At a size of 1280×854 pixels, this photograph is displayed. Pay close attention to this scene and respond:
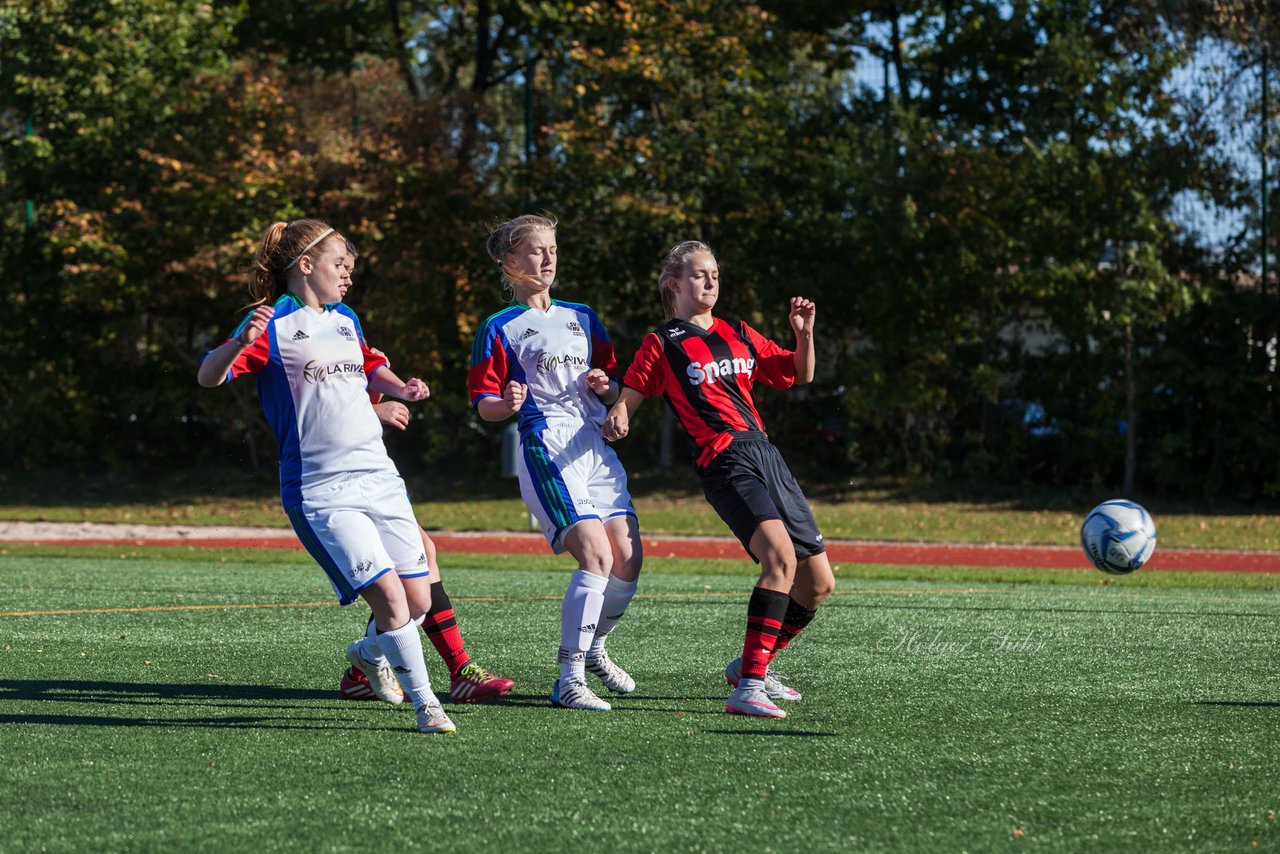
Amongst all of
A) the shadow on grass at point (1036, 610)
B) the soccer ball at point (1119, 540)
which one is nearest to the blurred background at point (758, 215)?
the shadow on grass at point (1036, 610)

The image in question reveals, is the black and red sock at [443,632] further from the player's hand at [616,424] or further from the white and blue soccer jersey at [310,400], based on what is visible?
the player's hand at [616,424]

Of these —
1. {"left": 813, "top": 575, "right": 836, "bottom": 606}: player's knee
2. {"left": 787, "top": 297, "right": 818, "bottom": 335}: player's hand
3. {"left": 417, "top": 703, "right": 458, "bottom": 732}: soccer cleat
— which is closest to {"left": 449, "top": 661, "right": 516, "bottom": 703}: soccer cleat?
{"left": 417, "top": 703, "right": 458, "bottom": 732}: soccer cleat

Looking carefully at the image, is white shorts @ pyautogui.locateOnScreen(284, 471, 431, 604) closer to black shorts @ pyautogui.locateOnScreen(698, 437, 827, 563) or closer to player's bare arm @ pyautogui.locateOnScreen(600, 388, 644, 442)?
player's bare arm @ pyautogui.locateOnScreen(600, 388, 644, 442)

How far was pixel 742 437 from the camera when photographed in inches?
223

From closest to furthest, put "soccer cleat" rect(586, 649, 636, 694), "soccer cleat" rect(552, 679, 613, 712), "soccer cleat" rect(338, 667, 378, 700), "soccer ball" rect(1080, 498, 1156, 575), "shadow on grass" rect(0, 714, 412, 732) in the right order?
"shadow on grass" rect(0, 714, 412, 732)
"soccer cleat" rect(552, 679, 613, 712)
"soccer cleat" rect(338, 667, 378, 700)
"soccer cleat" rect(586, 649, 636, 694)
"soccer ball" rect(1080, 498, 1156, 575)

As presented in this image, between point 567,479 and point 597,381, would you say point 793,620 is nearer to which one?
point 567,479

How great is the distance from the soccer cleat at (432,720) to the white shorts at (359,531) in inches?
17.9

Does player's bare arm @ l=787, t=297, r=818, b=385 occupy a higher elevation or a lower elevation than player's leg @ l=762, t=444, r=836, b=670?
higher

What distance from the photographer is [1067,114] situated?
2008 centimetres

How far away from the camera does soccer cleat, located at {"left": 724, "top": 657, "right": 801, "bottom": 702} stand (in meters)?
5.63

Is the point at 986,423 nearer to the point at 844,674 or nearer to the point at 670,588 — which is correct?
the point at 670,588

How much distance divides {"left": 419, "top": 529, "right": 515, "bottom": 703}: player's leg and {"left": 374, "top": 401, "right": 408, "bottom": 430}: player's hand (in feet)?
1.79

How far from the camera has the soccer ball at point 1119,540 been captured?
6.71 meters

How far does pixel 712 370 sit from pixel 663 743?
1585 mm
